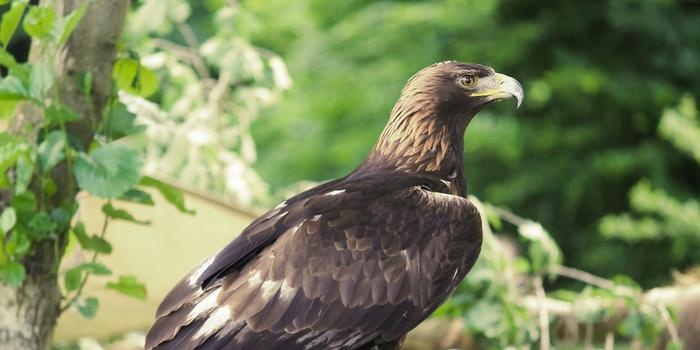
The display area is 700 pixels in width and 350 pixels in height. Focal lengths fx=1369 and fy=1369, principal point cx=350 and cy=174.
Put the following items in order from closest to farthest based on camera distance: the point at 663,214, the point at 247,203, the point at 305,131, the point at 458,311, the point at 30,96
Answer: the point at 30,96
the point at 458,311
the point at 247,203
the point at 663,214
the point at 305,131

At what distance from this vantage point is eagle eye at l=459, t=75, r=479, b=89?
457 cm

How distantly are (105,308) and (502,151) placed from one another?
7.00 metres

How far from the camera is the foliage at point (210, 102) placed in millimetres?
6711

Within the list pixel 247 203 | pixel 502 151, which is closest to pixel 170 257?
pixel 247 203

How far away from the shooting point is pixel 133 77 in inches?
171

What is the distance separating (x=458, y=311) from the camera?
580 centimetres

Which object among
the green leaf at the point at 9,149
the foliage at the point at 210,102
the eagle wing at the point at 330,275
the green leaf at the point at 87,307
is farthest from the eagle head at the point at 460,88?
the foliage at the point at 210,102

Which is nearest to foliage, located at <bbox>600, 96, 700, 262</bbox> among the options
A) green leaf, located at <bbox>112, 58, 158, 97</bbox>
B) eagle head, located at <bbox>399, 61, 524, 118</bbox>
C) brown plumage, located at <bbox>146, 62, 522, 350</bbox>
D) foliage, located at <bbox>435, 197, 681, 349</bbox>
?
foliage, located at <bbox>435, 197, 681, 349</bbox>

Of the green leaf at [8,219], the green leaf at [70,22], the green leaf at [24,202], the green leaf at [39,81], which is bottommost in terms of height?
the green leaf at [8,219]

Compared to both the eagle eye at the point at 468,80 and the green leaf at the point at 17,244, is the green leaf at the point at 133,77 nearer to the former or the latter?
the green leaf at the point at 17,244

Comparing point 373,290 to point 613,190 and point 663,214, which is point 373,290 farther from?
point 613,190

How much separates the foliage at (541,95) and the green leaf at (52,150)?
8.49 metres

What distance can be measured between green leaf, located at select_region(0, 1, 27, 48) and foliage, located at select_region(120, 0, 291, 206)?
2.00 meters

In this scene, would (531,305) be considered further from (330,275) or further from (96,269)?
(96,269)
